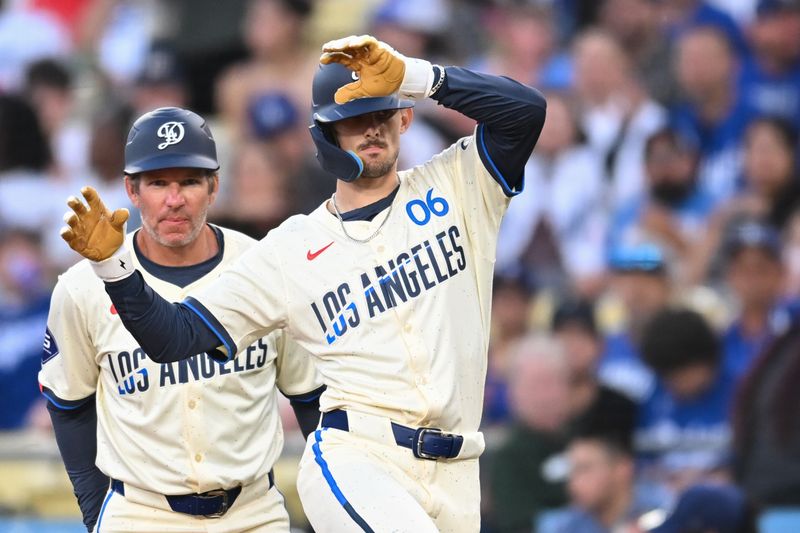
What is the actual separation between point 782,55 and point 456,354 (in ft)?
18.5

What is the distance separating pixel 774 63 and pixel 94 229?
20.9ft

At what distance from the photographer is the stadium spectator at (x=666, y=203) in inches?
390

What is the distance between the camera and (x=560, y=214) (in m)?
10.5

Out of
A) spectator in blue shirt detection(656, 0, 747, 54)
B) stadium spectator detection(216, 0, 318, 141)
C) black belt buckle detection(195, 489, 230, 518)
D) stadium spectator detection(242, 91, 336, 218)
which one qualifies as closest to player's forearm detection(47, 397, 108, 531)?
black belt buckle detection(195, 489, 230, 518)

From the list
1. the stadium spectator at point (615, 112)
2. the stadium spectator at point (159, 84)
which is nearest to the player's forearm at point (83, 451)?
the stadium spectator at point (615, 112)

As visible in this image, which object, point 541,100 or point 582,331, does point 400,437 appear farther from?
point 582,331

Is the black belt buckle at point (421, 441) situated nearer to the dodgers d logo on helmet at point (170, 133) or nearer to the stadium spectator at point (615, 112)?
the dodgers d logo on helmet at point (170, 133)

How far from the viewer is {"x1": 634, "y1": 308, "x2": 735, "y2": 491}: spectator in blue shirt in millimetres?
8211

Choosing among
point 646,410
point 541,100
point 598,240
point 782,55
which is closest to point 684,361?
point 646,410

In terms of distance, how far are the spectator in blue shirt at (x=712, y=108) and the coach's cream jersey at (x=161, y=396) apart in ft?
16.3

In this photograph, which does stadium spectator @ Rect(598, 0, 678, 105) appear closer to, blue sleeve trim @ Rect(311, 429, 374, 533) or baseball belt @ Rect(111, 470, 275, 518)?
baseball belt @ Rect(111, 470, 275, 518)

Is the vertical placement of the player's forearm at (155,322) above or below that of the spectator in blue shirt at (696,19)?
below

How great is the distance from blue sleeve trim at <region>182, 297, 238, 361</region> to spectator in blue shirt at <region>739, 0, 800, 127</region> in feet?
18.8

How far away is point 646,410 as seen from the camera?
8.65m
